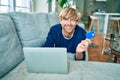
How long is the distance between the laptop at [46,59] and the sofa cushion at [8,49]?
0.66 feet

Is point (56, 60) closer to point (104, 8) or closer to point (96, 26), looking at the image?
point (96, 26)

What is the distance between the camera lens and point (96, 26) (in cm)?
666

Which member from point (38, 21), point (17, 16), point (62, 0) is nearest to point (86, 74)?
point (17, 16)

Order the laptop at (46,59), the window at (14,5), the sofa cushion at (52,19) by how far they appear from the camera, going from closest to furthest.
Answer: the laptop at (46,59) < the sofa cushion at (52,19) < the window at (14,5)

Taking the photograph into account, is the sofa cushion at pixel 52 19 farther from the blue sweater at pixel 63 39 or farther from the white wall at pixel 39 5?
the white wall at pixel 39 5

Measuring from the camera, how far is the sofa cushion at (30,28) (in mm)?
1667

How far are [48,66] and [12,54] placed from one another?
15.5 inches

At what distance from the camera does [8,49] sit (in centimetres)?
129

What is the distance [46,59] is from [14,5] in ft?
7.52

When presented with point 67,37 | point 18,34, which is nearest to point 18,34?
point 18,34

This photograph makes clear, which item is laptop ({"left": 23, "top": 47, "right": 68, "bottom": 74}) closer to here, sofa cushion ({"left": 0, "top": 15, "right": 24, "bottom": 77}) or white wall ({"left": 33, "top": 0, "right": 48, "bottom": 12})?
sofa cushion ({"left": 0, "top": 15, "right": 24, "bottom": 77})

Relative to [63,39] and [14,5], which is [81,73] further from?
[14,5]

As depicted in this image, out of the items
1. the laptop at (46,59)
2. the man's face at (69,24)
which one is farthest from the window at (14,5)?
the laptop at (46,59)

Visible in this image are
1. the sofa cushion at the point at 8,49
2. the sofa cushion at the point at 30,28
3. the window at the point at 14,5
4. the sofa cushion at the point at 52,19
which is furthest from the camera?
the window at the point at 14,5
